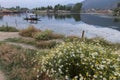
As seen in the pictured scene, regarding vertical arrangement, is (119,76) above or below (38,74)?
above

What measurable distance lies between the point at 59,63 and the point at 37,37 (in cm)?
928

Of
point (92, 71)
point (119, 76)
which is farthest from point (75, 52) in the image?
point (119, 76)

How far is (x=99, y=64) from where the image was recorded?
4.90 m

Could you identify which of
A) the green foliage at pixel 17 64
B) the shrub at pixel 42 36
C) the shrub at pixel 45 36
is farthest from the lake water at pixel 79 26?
the green foliage at pixel 17 64

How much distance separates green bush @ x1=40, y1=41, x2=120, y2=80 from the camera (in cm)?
483

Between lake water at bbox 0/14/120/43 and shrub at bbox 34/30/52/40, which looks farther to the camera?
lake water at bbox 0/14/120/43

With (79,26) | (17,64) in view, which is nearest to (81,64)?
(17,64)

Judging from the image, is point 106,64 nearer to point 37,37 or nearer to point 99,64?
point 99,64

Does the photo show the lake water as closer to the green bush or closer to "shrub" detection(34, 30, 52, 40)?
"shrub" detection(34, 30, 52, 40)

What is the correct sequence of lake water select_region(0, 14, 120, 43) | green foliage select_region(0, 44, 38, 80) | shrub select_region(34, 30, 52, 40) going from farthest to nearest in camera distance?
lake water select_region(0, 14, 120, 43)
shrub select_region(34, 30, 52, 40)
green foliage select_region(0, 44, 38, 80)

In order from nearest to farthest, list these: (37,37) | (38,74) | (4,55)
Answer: (38,74) → (4,55) → (37,37)

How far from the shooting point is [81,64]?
17.4 feet

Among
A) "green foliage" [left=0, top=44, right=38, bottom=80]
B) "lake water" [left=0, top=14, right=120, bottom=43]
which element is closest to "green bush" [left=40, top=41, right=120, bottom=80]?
"green foliage" [left=0, top=44, right=38, bottom=80]

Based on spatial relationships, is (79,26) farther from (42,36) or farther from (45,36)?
(42,36)
